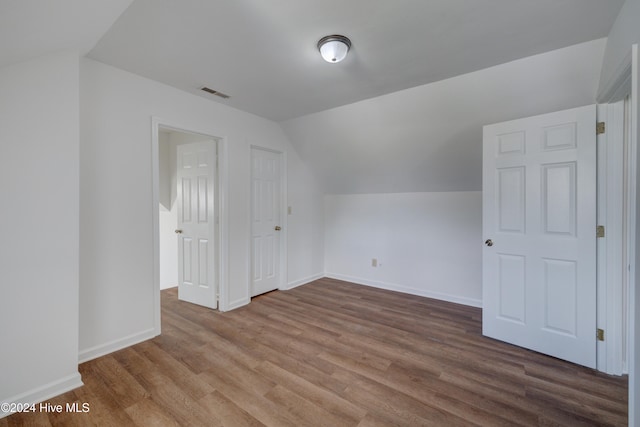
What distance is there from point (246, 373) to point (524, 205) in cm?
274

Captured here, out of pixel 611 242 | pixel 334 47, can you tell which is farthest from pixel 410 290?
pixel 334 47

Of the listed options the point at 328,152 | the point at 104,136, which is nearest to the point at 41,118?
the point at 104,136

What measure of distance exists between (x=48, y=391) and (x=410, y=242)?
3881 mm

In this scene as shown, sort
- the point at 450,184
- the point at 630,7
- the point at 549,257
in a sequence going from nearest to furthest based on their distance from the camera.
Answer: the point at 630,7, the point at 549,257, the point at 450,184

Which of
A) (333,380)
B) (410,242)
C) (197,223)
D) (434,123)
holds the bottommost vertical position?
(333,380)

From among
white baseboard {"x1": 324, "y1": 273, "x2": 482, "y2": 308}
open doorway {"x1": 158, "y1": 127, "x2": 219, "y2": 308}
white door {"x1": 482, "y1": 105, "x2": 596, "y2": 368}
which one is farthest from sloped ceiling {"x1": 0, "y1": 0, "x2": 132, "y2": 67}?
white baseboard {"x1": 324, "y1": 273, "x2": 482, "y2": 308}

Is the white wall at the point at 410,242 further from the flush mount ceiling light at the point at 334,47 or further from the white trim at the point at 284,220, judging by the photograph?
the flush mount ceiling light at the point at 334,47

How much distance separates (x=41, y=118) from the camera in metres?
1.81

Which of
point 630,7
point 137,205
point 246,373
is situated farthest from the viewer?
point 137,205

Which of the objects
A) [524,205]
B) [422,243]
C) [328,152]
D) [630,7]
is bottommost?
[422,243]

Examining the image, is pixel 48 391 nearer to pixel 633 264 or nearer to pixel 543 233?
pixel 633 264

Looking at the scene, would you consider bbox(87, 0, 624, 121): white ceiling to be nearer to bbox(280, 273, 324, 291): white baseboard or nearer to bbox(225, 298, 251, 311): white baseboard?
bbox(225, 298, 251, 311): white baseboard

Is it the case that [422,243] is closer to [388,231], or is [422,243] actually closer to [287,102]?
[388,231]

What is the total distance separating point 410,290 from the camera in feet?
13.0
